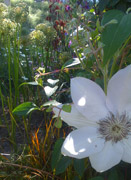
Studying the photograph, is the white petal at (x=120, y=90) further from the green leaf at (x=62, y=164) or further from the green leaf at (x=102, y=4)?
the green leaf at (x=102, y=4)

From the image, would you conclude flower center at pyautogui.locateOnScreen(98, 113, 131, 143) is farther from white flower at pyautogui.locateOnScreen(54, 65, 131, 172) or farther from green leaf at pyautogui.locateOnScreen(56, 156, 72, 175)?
green leaf at pyautogui.locateOnScreen(56, 156, 72, 175)

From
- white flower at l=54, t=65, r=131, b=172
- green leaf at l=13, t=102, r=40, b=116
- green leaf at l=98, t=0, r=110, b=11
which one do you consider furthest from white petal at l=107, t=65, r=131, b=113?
green leaf at l=98, t=0, r=110, b=11

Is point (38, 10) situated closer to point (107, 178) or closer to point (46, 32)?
point (46, 32)

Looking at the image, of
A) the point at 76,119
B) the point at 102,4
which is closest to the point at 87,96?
the point at 76,119

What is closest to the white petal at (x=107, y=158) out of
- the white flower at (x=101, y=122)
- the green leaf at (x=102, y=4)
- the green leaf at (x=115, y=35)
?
the white flower at (x=101, y=122)

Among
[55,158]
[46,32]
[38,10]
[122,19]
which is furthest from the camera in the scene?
[38,10]

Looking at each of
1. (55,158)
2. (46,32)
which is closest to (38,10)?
(46,32)

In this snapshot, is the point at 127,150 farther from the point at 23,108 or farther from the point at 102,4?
the point at 102,4
